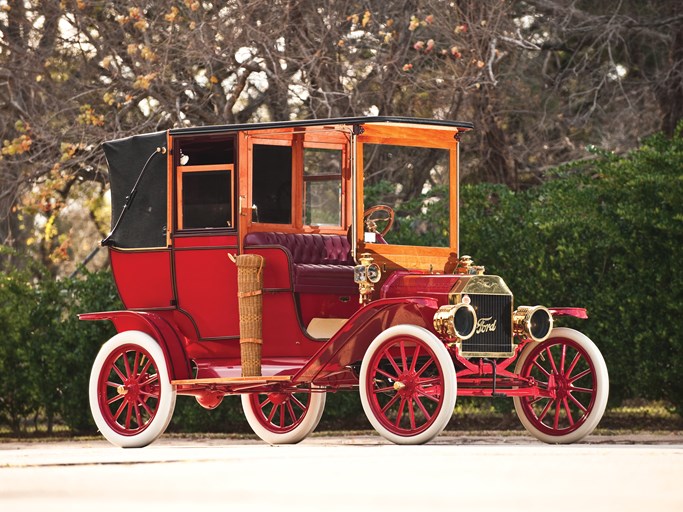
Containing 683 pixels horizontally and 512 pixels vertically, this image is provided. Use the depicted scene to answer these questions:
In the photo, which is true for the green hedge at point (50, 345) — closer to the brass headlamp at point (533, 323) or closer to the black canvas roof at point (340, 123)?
the black canvas roof at point (340, 123)

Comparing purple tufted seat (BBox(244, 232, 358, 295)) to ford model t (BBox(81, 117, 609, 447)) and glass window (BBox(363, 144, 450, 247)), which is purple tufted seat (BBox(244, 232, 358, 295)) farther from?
glass window (BBox(363, 144, 450, 247))

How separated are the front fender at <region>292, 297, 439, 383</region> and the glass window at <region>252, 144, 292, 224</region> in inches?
61.8

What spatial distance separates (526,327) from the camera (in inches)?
408

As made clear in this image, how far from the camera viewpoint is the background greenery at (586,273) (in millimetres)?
13906

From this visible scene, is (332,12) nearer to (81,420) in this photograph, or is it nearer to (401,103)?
(401,103)

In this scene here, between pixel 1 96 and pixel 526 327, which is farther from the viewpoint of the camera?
pixel 1 96

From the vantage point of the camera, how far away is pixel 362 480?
25.4 feet

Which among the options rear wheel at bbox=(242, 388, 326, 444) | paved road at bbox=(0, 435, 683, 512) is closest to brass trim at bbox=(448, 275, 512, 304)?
paved road at bbox=(0, 435, 683, 512)

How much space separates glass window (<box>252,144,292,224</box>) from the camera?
1150 centimetres

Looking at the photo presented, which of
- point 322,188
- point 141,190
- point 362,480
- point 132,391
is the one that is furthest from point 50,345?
point 362,480

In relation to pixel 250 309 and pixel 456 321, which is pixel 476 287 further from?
pixel 250 309

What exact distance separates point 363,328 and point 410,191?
24.5 feet

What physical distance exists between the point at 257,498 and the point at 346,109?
10870mm

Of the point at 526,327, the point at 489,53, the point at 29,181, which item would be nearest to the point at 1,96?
the point at 29,181
